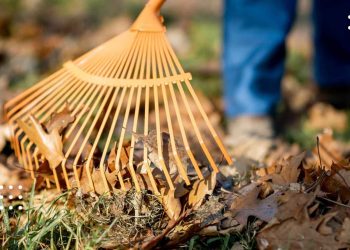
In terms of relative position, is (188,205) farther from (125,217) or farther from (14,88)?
(14,88)

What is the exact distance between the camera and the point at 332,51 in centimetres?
323

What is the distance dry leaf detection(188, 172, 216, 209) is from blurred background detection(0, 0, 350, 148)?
1058 mm

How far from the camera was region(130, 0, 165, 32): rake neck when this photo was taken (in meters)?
1.91

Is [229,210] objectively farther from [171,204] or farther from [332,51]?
[332,51]

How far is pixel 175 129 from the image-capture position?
9.51 feet

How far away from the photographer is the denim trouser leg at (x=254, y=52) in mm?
2689

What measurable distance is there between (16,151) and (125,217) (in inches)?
21.3

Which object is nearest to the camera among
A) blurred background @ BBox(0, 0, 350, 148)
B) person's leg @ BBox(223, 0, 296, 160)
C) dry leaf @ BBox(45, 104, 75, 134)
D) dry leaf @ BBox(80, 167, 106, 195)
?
dry leaf @ BBox(80, 167, 106, 195)

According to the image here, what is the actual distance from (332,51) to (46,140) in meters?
1.87

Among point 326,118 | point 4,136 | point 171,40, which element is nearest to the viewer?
point 4,136

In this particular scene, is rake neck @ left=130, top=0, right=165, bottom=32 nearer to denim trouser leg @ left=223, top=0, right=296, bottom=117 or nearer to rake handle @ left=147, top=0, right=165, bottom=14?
rake handle @ left=147, top=0, right=165, bottom=14

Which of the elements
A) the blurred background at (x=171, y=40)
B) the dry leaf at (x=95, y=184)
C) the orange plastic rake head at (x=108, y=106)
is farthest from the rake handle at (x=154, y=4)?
the blurred background at (x=171, y=40)

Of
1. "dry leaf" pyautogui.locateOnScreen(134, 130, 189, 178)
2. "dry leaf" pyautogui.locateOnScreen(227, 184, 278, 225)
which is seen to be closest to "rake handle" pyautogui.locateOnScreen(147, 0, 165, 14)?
"dry leaf" pyautogui.locateOnScreen(134, 130, 189, 178)

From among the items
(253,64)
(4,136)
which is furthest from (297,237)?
(253,64)
